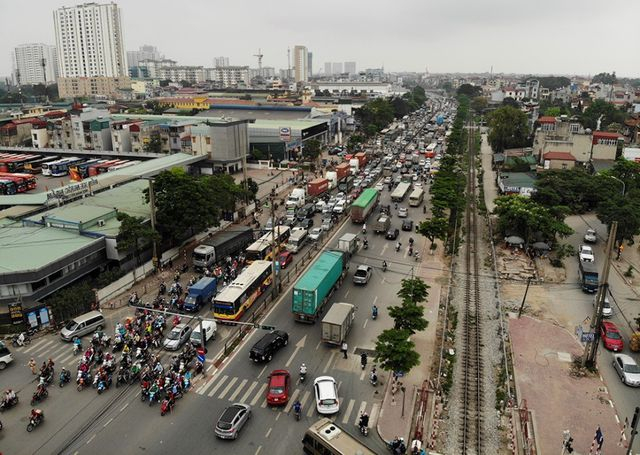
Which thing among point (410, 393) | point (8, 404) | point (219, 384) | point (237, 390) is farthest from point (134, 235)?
point (410, 393)

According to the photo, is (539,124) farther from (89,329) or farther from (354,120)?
(89,329)

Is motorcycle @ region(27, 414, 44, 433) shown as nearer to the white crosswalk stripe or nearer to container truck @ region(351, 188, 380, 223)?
the white crosswalk stripe

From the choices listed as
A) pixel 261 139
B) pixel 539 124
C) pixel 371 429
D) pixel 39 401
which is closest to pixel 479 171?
pixel 539 124

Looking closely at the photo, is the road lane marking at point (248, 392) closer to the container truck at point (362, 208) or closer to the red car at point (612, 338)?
the red car at point (612, 338)

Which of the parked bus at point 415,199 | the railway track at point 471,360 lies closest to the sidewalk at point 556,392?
the railway track at point 471,360

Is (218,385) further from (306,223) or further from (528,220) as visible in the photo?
(528,220)
